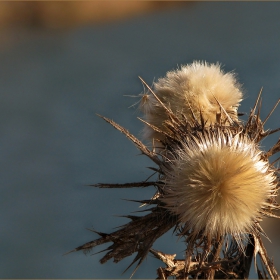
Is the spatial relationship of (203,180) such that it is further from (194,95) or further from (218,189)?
(194,95)

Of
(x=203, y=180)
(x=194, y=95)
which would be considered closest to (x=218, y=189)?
(x=203, y=180)

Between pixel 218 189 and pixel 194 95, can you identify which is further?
pixel 194 95

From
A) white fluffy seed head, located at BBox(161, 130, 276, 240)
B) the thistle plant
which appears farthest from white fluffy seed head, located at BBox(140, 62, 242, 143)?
white fluffy seed head, located at BBox(161, 130, 276, 240)

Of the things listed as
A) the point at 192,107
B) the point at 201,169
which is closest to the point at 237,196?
the point at 201,169

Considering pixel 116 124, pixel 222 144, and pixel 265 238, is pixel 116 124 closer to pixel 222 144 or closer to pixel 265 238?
pixel 222 144

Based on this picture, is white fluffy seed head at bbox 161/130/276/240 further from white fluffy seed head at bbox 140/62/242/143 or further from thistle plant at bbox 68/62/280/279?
white fluffy seed head at bbox 140/62/242/143

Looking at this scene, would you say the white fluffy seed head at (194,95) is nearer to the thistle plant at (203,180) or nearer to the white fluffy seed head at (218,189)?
the thistle plant at (203,180)
